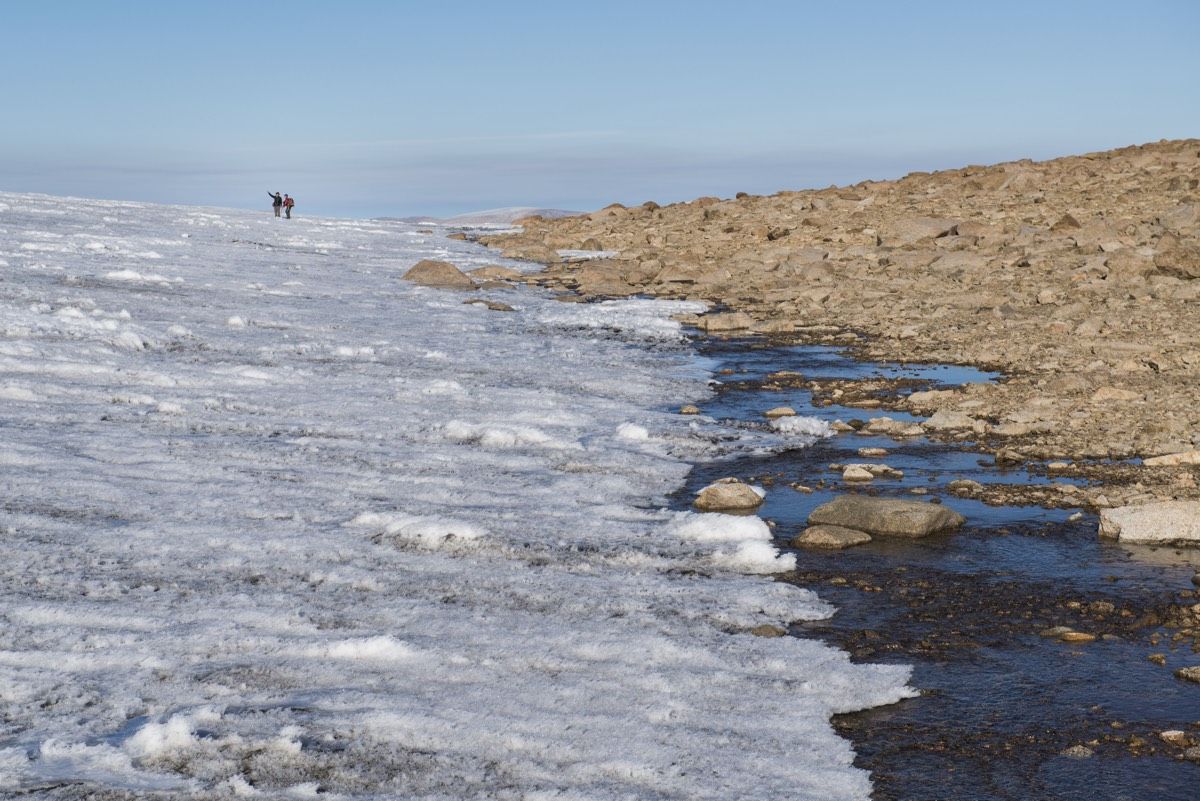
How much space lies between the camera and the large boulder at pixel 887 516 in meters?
7.87

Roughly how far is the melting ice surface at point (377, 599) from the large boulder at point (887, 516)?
2.16 feet

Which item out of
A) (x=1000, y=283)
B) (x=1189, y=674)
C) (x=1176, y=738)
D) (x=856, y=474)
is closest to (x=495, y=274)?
(x=1000, y=283)

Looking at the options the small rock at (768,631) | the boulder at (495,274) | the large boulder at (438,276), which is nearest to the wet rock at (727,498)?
the small rock at (768,631)

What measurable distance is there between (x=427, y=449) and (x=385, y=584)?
3516 millimetres

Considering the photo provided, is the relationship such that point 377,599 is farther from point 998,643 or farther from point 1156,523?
point 1156,523

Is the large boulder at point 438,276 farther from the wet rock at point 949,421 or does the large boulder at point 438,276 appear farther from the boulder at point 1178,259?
the wet rock at point 949,421

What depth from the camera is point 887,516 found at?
7902mm

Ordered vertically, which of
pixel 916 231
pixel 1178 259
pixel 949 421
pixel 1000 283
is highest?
pixel 916 231

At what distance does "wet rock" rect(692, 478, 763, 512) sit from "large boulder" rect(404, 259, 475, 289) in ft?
61.7

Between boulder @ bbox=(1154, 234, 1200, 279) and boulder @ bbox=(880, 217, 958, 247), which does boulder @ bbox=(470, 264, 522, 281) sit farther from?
boulder @ bbox=(1154, 234, 1200, 279)

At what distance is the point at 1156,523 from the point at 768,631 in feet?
10.6

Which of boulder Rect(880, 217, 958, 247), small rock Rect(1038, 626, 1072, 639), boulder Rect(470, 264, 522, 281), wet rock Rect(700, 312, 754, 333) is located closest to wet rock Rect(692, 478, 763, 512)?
small rock Rect(1038, 626, 1072, 639)

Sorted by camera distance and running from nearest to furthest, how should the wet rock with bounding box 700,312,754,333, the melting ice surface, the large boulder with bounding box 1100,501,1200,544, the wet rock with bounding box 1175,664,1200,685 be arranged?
the melting ice surface → the wet rock with bounding box 1175,664,1200,685 → the large boulder with bounding box 1100,501,1200,544 → the wet rock with bounding box 700,312,754,333

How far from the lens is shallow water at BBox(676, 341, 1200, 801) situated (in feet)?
15.2
